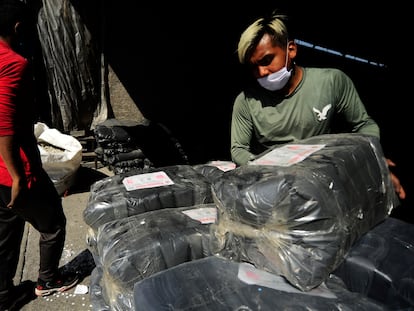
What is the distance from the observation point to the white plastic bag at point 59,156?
4.34 meters

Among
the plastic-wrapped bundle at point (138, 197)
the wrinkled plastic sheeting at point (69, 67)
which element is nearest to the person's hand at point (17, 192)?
the plastic-wrapped bundle at point (138, 197)

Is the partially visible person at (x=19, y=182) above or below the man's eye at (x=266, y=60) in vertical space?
below

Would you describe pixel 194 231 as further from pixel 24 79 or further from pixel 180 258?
pixel 24 79

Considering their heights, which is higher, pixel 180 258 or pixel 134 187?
pixel 134 187

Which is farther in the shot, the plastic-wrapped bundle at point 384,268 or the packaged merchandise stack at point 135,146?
the packaged merchandise stack at point 135,146

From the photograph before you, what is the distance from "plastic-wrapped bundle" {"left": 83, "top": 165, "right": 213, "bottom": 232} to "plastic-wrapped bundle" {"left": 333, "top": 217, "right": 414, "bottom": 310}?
96cm

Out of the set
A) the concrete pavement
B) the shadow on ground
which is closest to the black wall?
the shadow on ground

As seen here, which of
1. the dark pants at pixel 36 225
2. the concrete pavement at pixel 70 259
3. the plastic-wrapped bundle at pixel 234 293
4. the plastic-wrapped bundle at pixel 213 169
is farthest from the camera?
the concrete pavement at pixel 70 259

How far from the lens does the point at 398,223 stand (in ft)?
5.08

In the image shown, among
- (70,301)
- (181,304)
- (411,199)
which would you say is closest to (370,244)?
(181,304)

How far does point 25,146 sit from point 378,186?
211 cm

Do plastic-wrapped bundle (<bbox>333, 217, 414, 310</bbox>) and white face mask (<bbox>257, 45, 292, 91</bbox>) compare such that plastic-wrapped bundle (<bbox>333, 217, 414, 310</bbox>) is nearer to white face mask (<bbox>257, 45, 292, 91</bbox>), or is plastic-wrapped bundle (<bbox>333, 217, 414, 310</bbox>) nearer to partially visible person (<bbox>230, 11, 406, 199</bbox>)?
partially visible person (<bbox>230, 11, 406, 199</bbox>)

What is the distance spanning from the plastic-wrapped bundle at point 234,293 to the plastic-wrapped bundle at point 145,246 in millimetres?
255

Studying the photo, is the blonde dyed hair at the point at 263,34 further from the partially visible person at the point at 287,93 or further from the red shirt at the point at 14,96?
the red shirt at the point at 14,96
